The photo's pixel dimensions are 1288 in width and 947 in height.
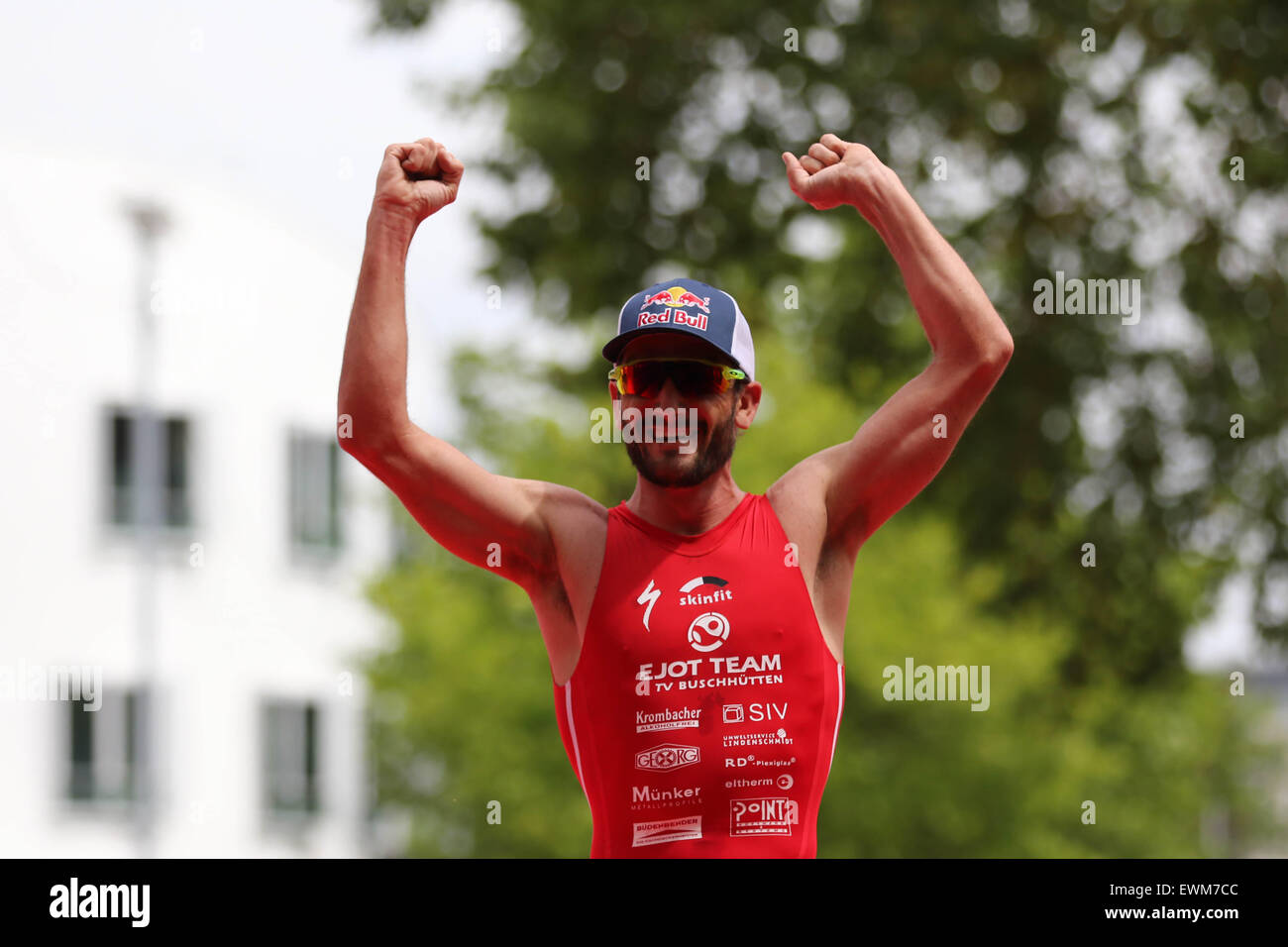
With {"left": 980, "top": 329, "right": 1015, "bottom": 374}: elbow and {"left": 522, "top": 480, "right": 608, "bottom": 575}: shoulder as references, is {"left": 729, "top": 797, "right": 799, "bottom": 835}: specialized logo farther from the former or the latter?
{"left": 980, "top": 329, "right": 1015, "bottom": 374}: elbow

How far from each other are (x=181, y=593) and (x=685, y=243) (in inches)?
566

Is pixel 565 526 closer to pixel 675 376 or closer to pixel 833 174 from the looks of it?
pixel 675 376

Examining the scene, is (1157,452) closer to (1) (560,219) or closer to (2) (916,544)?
(1) (560,219)

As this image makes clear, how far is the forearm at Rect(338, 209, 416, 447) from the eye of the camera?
4594mm

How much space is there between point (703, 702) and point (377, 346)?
1221 mm

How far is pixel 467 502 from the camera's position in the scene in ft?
15.5

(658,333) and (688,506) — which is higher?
(658,333)
